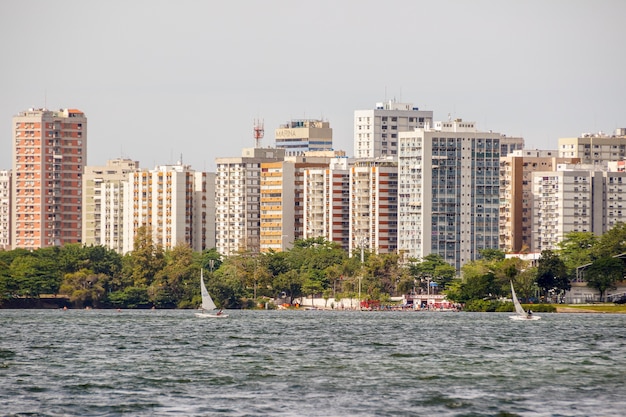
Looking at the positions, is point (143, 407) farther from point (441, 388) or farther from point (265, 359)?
point (265, 359)

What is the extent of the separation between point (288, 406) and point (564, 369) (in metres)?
28.6

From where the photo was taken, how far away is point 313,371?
8769 cm

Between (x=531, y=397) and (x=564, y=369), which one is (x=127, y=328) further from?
(x=531, y=397)

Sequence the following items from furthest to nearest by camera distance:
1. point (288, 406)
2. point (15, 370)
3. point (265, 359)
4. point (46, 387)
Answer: point (265, 359)
point (15, 370)
point (46, 387)
point (288, 406)

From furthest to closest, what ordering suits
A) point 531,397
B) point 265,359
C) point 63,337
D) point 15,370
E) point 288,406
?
point 63,337
point 265,359
point 15,370
point 531,397
point 288,406

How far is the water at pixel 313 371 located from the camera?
6862 centimetres

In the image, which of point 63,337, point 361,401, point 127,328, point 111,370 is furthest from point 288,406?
point 127,328

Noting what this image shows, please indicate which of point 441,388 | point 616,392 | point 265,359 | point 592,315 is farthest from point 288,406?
point 592,315

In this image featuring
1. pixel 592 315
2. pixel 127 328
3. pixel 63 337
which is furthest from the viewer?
pixel 592 315

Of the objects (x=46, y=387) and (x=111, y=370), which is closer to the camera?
(x=46, y=387)

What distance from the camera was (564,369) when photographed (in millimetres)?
91125

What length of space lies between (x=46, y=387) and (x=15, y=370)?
1237cm

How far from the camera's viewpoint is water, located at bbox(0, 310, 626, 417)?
68.6 m

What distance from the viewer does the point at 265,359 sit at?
99.3 m
